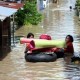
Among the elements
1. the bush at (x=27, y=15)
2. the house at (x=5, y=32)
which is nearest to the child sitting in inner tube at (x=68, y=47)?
the house at (x=5, y=32)

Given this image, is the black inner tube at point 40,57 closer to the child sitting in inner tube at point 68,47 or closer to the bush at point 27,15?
the child sitting in inner tube at point 68,47

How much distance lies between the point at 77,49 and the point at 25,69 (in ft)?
15.5

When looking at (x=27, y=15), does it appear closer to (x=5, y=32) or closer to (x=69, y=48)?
(x=5, y=32)

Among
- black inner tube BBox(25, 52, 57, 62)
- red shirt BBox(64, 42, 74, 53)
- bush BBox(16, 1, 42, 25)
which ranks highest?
bush BBox(16, 1, 42, 25)

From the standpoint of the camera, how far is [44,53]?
48.1ft

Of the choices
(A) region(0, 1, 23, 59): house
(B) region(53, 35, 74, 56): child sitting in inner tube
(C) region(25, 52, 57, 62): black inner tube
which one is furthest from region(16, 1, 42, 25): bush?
(C) region(25, 52, 57, 62): black inner tube

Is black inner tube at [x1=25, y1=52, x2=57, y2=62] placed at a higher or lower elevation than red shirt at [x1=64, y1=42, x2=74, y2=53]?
lower

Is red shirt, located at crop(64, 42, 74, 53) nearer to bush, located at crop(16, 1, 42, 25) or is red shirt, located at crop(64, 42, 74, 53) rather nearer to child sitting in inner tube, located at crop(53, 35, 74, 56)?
child sitting in inner tube, located at crop(53, 35, 74, 56)

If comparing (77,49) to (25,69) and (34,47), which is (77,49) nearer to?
(34,47)

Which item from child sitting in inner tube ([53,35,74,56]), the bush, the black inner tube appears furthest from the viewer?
the bush

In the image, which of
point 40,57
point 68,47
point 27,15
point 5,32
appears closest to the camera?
point 40,57

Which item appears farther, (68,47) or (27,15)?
(27,15)

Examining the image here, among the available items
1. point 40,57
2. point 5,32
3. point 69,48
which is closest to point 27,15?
point 5,32

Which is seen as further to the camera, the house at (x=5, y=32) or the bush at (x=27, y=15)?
the bush at (x=27, y=15)
